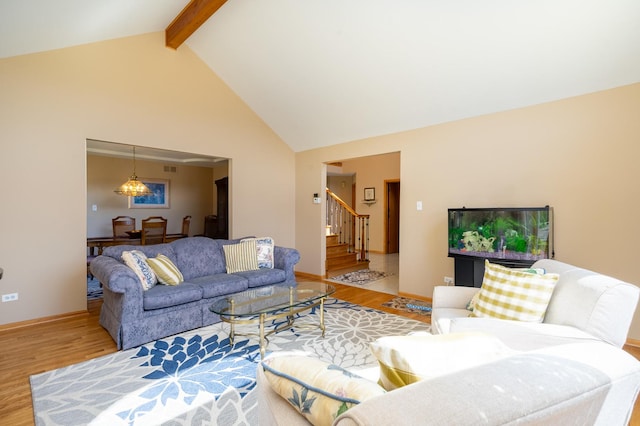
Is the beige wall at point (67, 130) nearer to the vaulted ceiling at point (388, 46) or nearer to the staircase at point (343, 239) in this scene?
the vaulted ceiling at point (388, 46)

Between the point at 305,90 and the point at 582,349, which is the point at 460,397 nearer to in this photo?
the point at 582,349

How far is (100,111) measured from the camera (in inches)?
150

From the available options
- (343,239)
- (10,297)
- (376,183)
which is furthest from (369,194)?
(10,297)

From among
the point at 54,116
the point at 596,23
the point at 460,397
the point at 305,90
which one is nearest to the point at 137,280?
the point at 54,116

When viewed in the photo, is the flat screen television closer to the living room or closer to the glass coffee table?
the living room

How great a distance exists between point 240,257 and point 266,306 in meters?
1.41

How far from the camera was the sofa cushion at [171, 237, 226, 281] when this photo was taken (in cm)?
370

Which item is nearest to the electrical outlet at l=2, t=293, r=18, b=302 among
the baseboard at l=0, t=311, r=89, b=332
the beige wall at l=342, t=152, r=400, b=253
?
the baseboard at l=0, t=311, r=89, b=332

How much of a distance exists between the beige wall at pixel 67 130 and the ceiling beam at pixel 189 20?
0.22 m

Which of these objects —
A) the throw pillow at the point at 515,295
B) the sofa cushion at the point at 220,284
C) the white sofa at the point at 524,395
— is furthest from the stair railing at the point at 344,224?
the white sofa at the point at 524,395

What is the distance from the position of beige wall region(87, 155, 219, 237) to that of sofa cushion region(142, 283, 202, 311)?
4.55m

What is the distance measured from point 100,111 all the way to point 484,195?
4.81m

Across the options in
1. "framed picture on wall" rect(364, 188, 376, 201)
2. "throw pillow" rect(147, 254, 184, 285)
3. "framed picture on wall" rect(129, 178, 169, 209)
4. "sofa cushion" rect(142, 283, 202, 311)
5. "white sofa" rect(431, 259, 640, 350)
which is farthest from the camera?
"framed picture on wall" rect(364, 188, 376, 201)

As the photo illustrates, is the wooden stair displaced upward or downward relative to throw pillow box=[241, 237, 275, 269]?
downward
